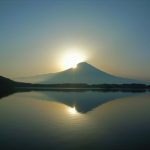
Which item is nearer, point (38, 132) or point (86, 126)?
point (38, 132)

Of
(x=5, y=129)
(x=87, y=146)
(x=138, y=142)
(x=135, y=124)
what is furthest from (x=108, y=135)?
(x=5, y=129)

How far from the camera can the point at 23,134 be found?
18812 mm

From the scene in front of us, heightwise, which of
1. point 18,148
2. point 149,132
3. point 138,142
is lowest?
point 18,148

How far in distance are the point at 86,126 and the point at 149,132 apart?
5.15 meters

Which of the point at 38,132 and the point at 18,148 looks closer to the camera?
the point at 18,148

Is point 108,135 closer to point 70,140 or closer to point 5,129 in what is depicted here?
point 70,140

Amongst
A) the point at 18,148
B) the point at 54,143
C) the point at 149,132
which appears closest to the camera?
the point at 18,148

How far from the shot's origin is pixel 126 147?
15.5 m

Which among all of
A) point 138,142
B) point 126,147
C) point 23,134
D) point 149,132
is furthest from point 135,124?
point 23,134

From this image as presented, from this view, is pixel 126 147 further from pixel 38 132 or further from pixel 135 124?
pixel 135 124

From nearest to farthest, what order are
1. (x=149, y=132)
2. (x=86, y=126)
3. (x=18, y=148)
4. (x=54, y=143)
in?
(x=18, y=148) < (x=54, y=143) < (x=149, y=132) < (x=86, y=126)

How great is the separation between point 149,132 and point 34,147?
9229mm

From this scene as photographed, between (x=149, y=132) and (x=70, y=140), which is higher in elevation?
(x=149, y=132)

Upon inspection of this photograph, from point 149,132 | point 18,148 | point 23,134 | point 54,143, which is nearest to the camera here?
point 18,148
